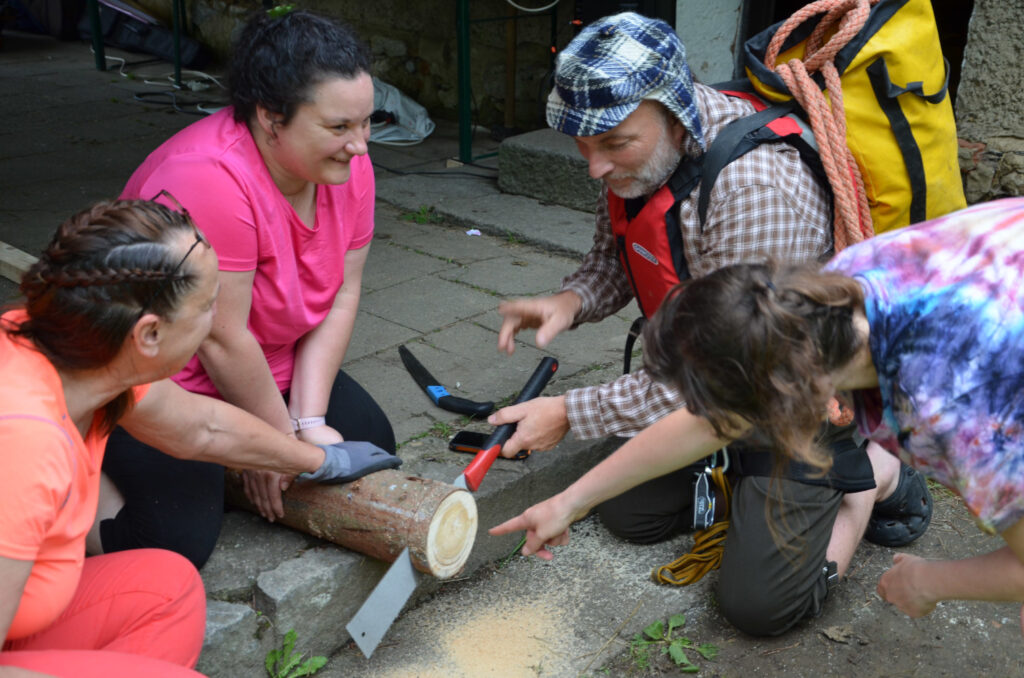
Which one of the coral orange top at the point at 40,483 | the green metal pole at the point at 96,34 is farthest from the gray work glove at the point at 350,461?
the green metal pole at the point at 96,34

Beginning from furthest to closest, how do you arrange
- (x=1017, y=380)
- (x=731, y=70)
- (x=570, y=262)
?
(x=731, y=70)
(x=570, y=262)
(x=1017, y=380)

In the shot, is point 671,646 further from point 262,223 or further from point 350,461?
point 262,223

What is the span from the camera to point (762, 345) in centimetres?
147

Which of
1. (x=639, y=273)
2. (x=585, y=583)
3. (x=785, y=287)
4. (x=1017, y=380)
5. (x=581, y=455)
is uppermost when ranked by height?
(x=785, y=287)

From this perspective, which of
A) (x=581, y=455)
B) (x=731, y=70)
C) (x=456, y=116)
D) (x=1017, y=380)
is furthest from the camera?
(x=456, y=116)

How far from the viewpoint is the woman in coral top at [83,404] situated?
5.12 ft

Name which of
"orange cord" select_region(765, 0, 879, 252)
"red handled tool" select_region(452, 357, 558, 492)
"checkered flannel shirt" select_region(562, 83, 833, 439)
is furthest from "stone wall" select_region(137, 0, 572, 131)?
"checkered flannel shirt" select_region(562, 83, 833, 439)

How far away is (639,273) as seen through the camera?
267 cm

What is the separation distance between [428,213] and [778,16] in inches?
83.5

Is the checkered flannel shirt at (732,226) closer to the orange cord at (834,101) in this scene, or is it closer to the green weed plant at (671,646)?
the orange cord at (834,101)

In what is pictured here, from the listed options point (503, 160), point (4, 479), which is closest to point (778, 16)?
point (503, 160)

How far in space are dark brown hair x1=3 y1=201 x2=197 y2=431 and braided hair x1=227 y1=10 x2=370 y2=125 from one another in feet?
2.18

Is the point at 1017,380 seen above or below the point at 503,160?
above

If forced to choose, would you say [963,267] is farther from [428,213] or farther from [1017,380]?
[428,213]
